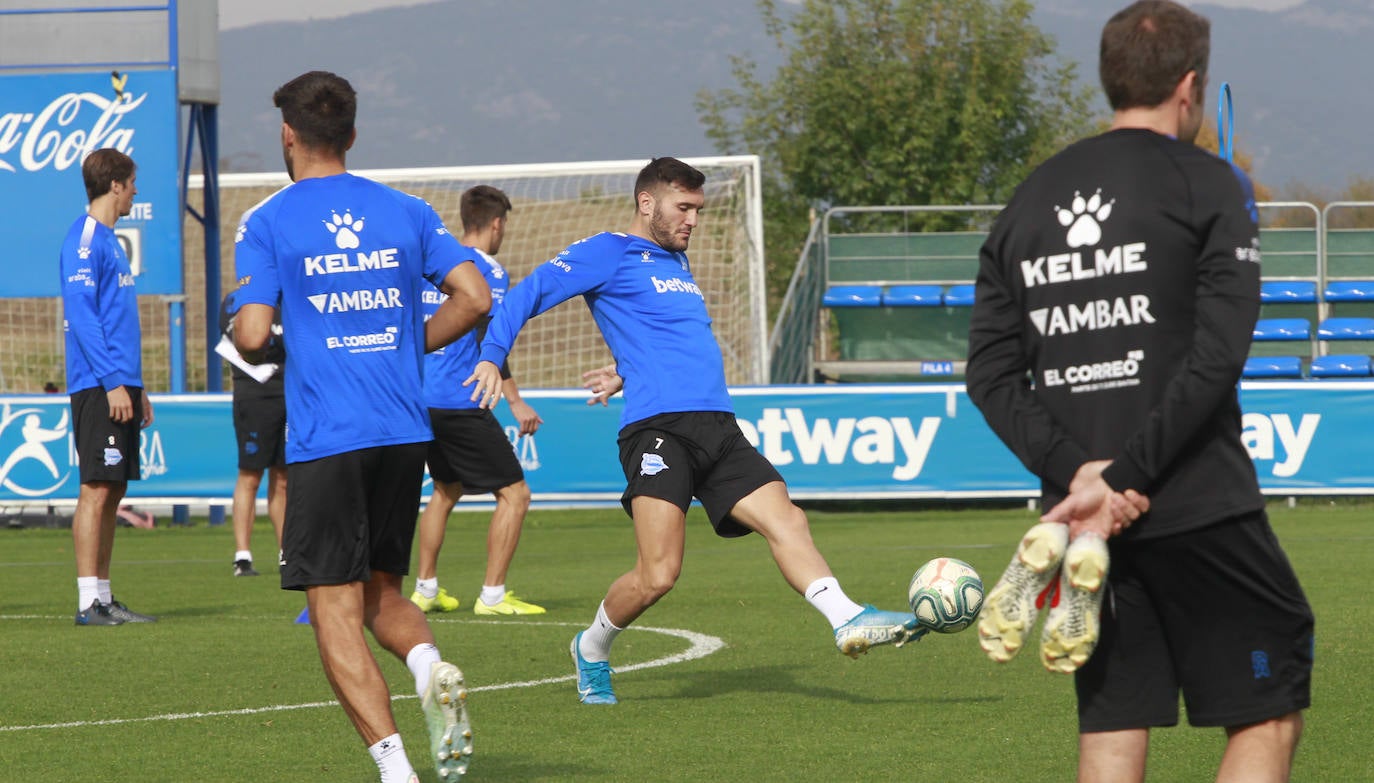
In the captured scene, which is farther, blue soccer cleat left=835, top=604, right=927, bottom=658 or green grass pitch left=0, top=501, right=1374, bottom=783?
blue soccer cleat left=835, top=604, right=927, bottom=658

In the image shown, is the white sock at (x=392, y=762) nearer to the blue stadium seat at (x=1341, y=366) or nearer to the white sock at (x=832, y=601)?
the white sock at (x=832, y=601)

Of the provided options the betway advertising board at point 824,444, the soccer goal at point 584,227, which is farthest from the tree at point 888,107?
the betway advertising board at point 824,444

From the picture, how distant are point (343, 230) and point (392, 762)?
1441 millimetres

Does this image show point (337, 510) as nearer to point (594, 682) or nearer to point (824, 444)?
point (594, 682)

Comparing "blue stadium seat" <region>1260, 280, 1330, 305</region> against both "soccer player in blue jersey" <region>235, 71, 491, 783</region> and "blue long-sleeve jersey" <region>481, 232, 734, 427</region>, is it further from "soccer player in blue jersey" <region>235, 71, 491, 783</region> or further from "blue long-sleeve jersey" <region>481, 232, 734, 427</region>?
"soccer player in blue jersey" <region>235, 71, 491, 783</region>

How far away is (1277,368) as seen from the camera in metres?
21.6

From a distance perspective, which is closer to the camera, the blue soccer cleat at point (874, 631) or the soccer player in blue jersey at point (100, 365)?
the blue soccer cleat at point (874, 631)

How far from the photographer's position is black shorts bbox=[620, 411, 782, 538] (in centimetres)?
666

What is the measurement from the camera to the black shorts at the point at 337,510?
475 cm

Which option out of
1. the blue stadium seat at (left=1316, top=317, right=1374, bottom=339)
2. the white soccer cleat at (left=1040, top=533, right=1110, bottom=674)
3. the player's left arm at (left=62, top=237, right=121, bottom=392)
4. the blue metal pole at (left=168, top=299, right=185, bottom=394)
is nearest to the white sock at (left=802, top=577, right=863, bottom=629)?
the white soccer cleat at (left=1040, top=533, right=1110, bottom=674)

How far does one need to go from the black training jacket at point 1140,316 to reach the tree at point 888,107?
30.0 m

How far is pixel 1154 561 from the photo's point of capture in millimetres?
3295

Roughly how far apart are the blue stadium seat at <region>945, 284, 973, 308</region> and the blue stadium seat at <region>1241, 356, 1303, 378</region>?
401 centimetres

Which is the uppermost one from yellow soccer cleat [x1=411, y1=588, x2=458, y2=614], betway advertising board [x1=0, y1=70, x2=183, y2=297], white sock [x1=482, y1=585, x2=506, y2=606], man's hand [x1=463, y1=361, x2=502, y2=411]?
betway advertising board [x1=0, y1=70, x2=183, y2=297]
